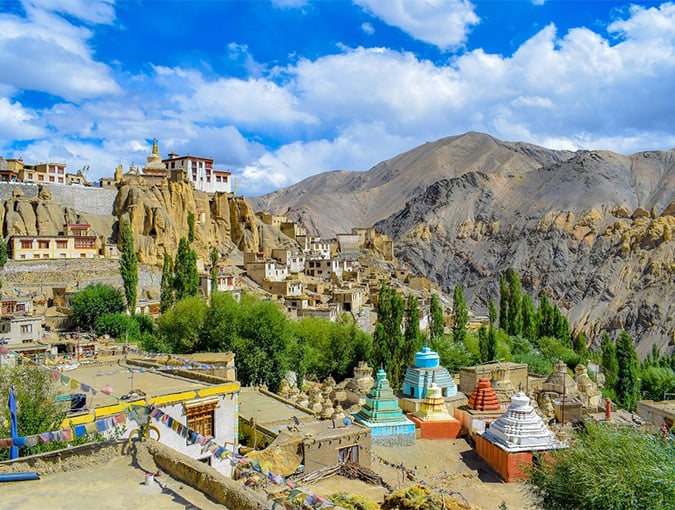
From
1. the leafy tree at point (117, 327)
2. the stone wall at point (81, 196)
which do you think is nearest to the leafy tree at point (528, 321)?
the leafy tree at point (117, 327)

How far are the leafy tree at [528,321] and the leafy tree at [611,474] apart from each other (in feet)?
137

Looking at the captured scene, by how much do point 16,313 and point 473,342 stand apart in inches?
1137

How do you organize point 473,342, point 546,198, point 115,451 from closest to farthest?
point 115,451
point 473,342
point 546,198

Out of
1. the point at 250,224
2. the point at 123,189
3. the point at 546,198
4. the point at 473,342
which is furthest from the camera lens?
the point at 546,198

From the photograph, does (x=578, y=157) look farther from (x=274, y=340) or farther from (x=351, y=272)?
(x=274, y=340)

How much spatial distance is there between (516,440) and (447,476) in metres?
2.49

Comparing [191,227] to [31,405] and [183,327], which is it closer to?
[183,327]

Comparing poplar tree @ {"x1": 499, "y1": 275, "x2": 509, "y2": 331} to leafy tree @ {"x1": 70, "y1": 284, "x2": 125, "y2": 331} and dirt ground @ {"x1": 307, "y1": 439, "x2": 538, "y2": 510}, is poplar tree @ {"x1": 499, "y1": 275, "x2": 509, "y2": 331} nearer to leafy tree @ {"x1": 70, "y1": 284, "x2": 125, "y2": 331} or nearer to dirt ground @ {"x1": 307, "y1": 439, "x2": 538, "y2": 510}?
dirt ground @ {"x1": 307, "y1": 439, "x2": 538, "y2": 510}

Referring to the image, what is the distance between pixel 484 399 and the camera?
24219mm

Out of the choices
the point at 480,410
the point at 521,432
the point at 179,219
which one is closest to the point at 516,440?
the point at 521,432

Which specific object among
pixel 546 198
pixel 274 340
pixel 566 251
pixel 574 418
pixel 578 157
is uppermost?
pixel 578 157

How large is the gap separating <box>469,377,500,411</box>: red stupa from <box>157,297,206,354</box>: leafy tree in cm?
1296

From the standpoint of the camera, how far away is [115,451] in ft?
23.9

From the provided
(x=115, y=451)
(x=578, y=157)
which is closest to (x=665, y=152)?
(x=578, y=157)
